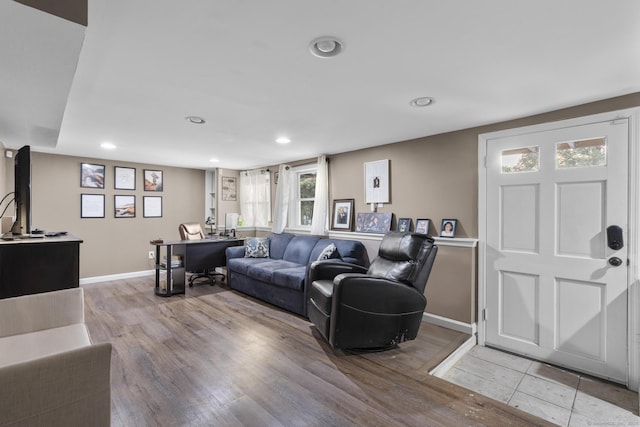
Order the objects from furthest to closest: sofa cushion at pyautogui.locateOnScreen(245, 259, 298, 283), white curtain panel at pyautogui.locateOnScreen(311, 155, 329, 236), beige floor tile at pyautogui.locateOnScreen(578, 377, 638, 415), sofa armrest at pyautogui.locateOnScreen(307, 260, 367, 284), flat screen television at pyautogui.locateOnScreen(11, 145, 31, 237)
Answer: white curtain panel at pyautogui.locateOnScreen(311, 155, 329, 236), sofa cushion at pyautogui.locateOnScreen(245, 259, 298, 283), sofa armrest at pyautogui.locateOnScreen(307, 260, 367, 284), flat screen television at pyautogui.locateOnScreen(11, 145, 31, 237), beige floor tile at pyautogui.locateOnScreen(578, 377, 638, 415)

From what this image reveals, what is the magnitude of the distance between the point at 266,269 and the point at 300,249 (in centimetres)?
68

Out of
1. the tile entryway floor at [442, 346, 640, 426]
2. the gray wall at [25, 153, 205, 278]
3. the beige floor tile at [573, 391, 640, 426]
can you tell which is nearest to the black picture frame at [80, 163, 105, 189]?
the gray wall at [25, 153, 205, 278]

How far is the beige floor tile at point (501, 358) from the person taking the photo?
2609mm

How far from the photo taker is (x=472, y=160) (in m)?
3.11

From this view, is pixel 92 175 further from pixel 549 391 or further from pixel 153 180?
pixel 549 391

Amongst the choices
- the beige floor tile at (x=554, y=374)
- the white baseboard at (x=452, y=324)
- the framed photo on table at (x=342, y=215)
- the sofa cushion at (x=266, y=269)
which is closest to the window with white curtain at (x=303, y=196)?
the framed photo on table at (x=342, y=215)

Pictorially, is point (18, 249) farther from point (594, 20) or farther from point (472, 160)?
point (472, 160)

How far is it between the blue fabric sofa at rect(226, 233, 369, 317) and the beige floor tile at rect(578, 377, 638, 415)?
2.31 m

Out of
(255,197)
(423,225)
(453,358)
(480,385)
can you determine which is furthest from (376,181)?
(255,197)

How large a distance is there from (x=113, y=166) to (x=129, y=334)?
3.62 meters

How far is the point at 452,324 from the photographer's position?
319 centimetres

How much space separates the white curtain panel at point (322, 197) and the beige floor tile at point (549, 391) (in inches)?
116

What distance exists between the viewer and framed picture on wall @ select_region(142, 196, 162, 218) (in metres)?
5.66

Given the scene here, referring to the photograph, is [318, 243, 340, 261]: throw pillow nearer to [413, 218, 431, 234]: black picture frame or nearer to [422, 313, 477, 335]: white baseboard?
[413, 218, 431, 234]: black picture frame
